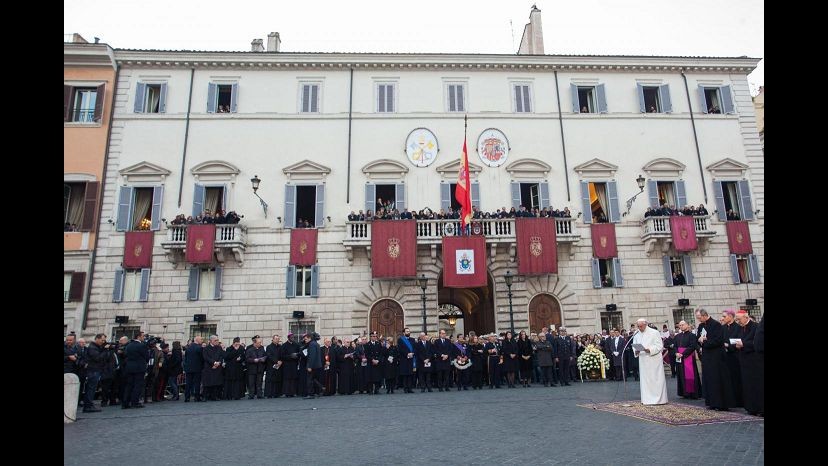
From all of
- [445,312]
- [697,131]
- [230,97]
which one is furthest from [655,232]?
[230,97]

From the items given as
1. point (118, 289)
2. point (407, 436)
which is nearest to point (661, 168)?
point (407, 436)

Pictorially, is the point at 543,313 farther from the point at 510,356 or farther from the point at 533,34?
the point at 533,34

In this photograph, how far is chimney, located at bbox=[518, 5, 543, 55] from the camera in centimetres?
2847

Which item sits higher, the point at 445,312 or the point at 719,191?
the point at 719,191

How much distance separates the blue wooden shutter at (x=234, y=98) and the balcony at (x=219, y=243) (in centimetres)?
610

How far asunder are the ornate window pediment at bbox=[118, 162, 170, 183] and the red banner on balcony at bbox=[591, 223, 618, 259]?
19.6m

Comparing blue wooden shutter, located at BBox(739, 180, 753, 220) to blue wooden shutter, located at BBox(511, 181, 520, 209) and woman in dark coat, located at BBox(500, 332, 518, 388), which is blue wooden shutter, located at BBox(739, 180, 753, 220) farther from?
woman in dark coat, located at BBox(500, 332, 518, 388)

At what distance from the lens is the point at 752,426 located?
812 cm

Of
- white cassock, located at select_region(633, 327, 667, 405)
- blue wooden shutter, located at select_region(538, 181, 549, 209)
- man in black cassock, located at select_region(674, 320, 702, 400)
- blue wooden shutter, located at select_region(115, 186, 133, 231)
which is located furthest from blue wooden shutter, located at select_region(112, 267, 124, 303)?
man in black cassock, located at select_region(674, 320, 702, 400)

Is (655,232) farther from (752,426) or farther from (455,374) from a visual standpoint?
(752,426)

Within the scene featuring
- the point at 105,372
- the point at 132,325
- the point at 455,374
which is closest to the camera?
the point at 105,372

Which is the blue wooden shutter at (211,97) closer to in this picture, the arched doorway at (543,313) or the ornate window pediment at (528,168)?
the ornate window pediment at (528,168)
